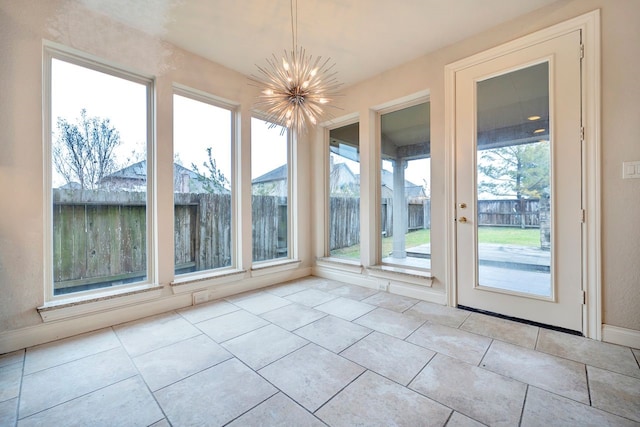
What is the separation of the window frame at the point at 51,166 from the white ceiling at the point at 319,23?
426mm

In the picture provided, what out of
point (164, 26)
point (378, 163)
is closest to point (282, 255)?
point (378, 163)

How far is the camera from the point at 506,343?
197 centimetres

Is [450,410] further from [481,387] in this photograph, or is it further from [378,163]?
[378,163]

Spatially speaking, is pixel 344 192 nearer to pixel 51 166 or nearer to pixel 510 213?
pixel 510 213

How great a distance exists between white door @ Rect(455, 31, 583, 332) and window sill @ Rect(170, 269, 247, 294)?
2.46m

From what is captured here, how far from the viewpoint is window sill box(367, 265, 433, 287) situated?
113 inches

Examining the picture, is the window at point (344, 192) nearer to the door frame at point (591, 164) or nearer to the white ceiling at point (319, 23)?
the white ceiling at point (319, 23)

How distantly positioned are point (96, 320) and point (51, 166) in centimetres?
133

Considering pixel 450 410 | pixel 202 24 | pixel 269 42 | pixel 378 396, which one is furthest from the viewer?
pixel 269 42

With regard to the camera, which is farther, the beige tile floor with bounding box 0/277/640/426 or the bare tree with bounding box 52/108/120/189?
the bare tree with bounding box 52/108/120/189

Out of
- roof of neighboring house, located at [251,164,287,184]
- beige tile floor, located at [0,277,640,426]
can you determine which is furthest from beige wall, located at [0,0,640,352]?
roof of neighboring house, located at [251,164,287,184]

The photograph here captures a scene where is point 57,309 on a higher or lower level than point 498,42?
lower

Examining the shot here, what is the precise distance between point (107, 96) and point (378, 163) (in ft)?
9.82

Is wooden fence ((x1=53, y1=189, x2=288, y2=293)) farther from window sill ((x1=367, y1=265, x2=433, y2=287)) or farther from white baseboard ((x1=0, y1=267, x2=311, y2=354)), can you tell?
window sill ((x1=367, y1=265, x2=433, y2=287))
